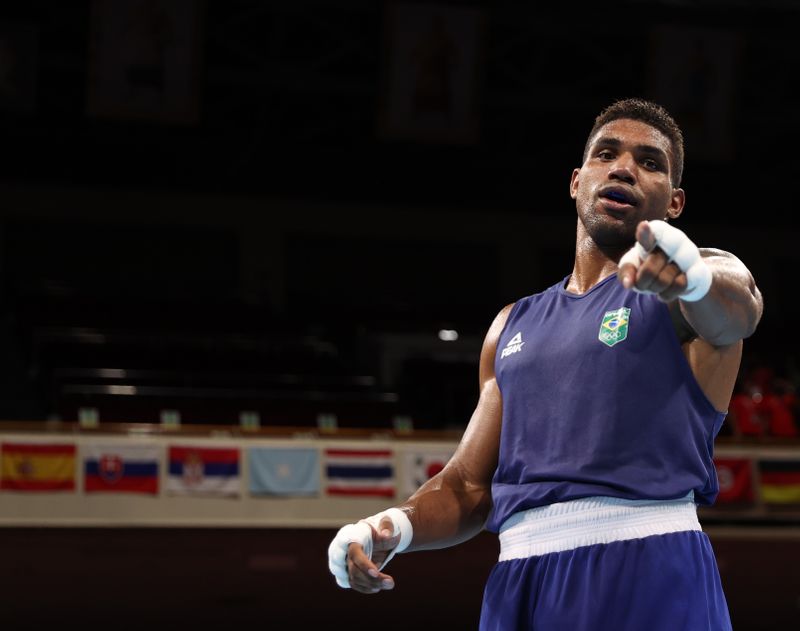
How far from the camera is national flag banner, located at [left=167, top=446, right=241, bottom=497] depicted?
8961mm

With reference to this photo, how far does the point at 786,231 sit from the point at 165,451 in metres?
12.7

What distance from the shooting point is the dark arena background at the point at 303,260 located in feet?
30.5

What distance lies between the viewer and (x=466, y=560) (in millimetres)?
9648

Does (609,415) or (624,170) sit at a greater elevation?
(624,170)

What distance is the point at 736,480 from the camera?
32.9 feet

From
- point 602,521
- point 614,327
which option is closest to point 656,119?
point 614,327

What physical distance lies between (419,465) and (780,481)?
3336 mm

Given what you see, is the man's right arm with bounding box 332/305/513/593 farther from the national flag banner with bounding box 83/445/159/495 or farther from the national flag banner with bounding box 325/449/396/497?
the national flag banner with bounding box 325/449/396/497

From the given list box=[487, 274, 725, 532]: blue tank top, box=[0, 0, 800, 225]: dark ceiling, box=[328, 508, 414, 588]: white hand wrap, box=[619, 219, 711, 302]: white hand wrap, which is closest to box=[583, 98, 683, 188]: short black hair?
box=[487, 274, 725, 532]: blue tank top

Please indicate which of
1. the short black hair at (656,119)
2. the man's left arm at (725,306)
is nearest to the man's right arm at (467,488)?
the short black hair at (656,119)

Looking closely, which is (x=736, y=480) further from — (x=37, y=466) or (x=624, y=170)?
(x=624, y=170)

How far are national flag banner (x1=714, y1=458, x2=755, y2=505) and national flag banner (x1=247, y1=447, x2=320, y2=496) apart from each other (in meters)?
3.56

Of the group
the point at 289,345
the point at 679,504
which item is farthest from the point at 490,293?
the point at 679,504

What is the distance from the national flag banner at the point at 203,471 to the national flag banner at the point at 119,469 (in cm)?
16
